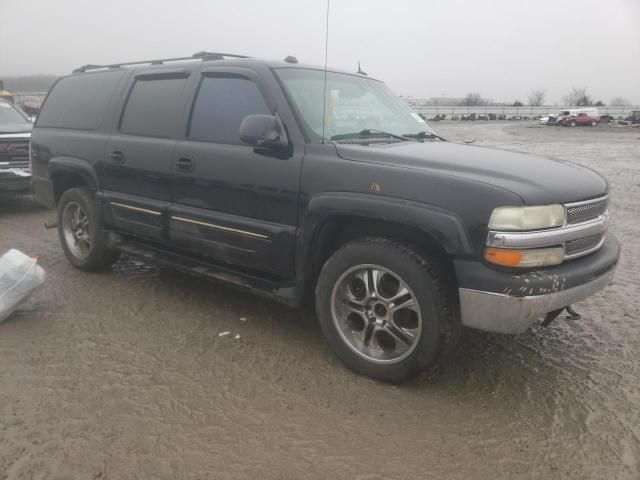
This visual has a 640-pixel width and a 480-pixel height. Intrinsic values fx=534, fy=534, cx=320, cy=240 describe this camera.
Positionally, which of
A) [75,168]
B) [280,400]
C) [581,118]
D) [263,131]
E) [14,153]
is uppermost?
[263,131]

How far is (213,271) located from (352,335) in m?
1.26

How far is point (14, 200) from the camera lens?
9.58m

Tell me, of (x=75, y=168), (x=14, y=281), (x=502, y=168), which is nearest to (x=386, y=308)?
(x=502, y=168)

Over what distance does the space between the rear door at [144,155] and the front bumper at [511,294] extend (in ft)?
8.04

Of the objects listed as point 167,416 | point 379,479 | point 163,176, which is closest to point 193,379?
point 167,416

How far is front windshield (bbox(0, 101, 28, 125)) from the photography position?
9062 millimetres

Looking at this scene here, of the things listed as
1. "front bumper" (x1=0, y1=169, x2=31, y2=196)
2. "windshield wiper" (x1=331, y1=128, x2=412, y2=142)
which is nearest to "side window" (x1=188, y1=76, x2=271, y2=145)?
"windshield wiper" (x1=331, y1=128, x2=412, y2=142)

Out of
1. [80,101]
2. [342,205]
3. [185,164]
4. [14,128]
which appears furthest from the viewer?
[14,128]

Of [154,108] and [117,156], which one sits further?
[117,156]

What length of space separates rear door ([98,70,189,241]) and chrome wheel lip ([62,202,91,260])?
0.57 metres

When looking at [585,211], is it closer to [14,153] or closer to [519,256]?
[519,256]

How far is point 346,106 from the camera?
3.86 meters

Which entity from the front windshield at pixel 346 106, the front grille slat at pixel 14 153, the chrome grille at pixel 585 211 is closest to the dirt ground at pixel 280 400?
the chrome grille at pixel 585 211

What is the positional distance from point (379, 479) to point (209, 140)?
102 inches
